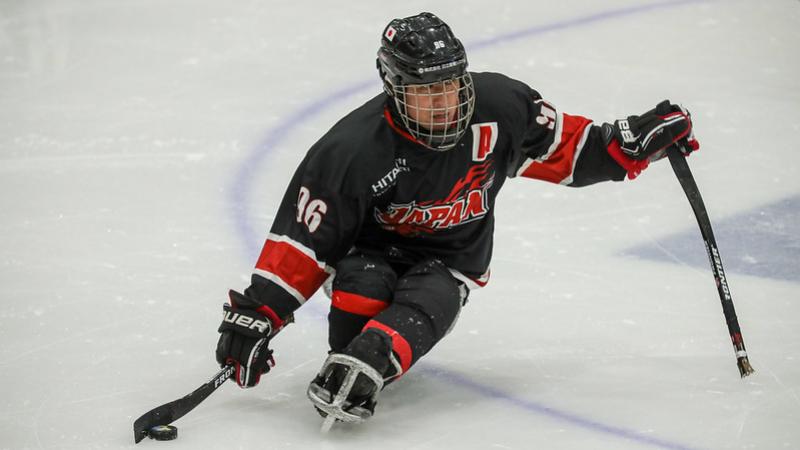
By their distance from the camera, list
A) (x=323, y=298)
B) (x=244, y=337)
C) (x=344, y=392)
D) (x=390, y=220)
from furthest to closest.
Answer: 1. (x=323, y=298)
2. (x=390, y=220)
3. (x=244, y=337)
4. (x=344, y=392)

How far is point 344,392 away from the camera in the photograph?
10.6ft

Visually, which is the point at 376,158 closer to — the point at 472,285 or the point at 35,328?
the point at 472,285

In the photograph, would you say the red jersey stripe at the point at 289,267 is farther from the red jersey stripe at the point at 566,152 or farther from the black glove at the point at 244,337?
the red jersey stripe at the point at 566,152

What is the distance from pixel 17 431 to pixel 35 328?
2.09ft

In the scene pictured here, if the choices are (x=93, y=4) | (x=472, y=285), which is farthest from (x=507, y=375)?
(x=93, y=4)

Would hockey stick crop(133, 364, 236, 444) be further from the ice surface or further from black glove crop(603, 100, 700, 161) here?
black glove crop(603, 100, 700, 161)

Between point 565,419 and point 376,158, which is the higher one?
point 376,158

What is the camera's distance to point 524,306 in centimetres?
421

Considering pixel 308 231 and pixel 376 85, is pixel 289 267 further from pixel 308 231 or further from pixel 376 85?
pixel 376 85

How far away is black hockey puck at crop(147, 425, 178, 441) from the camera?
Result: 3.30 meters

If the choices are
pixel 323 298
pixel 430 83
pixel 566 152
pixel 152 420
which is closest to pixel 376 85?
pixel 323 298

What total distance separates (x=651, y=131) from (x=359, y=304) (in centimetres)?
99

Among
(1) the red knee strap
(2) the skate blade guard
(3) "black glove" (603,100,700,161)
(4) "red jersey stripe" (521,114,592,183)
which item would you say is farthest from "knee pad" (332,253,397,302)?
(3) "black glove" (603,100,700,161)

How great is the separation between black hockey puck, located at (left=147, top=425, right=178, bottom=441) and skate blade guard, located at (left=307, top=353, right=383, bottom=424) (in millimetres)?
374
